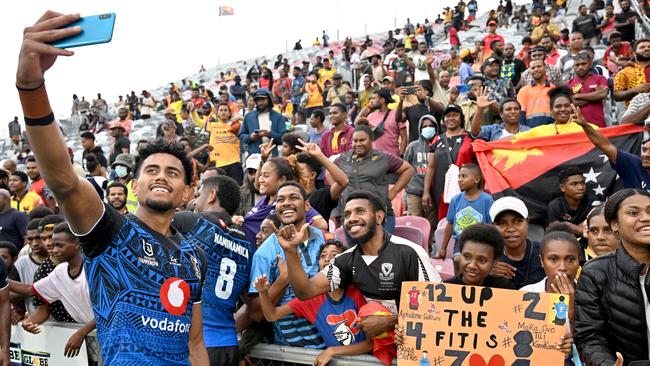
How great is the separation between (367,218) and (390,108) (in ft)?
21.9

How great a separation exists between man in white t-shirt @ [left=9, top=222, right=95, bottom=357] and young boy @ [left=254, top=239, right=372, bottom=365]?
156cm

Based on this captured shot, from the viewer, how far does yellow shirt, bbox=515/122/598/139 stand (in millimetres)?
7473

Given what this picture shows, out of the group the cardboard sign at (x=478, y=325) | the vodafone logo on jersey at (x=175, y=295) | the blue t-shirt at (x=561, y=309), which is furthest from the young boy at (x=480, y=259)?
the vodafone logo on jersey at (x=175, y=295)

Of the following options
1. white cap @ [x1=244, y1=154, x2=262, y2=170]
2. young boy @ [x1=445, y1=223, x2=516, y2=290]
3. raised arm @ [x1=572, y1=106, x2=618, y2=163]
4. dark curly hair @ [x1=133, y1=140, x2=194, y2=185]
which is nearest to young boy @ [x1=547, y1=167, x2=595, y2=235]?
raised arm @ [x1=572, y1=106, x2=618, y2=163]

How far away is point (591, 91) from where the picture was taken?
28.9ft

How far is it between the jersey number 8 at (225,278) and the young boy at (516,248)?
1783 mm

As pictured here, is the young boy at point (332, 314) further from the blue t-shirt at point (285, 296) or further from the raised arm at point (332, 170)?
the raised arm at point (332, 170)

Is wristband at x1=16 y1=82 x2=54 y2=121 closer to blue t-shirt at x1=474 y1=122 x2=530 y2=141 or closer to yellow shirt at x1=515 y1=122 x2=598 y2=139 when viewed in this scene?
yellow shirt at x1=515 y1=122 x2=598 y2=139

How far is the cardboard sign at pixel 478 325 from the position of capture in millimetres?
3678

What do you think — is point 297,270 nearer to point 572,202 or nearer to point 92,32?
point 92,32

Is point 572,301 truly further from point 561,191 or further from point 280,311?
point 561,191

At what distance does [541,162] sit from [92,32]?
5954 millimetres

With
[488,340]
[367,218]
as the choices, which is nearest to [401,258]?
[367,218]

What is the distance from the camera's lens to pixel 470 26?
93.8 feet
